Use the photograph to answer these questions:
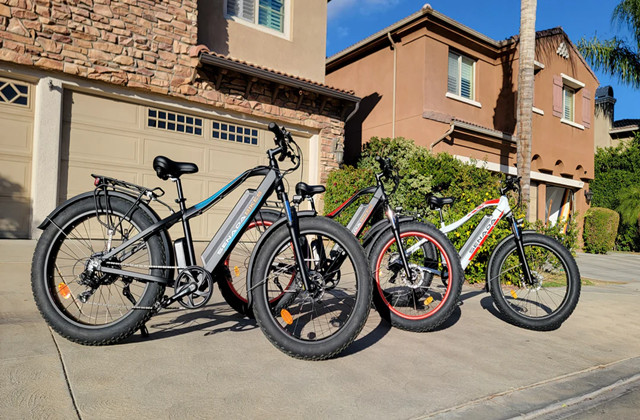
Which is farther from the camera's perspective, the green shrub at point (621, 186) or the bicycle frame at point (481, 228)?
the green shrub at point (621, 186)

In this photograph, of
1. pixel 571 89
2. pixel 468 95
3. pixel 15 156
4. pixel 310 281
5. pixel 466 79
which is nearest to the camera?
pixel 310 281

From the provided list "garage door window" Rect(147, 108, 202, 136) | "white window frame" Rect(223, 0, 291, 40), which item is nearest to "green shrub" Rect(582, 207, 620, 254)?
"white window frame" Rect(223, 0, 291, 40)

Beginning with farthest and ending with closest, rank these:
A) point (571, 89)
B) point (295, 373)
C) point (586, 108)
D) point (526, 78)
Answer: point (586, 108) → point (571, 89) → point (526, 78) → point (295, 373)

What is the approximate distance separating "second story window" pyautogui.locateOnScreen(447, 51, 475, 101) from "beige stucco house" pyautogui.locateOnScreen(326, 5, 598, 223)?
0.09 ft

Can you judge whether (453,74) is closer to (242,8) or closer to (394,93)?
(394,93)

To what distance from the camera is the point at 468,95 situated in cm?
1234

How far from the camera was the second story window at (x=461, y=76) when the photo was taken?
1173 centimetres

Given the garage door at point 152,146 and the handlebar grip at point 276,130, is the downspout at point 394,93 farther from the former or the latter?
the handlebar grip at point 276,130

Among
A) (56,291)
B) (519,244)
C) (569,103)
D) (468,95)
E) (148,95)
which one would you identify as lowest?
(56,291)

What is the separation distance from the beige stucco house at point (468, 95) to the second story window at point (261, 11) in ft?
11.8

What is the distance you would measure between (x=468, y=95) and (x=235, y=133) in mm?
7592

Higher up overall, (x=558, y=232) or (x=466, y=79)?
(x=466, y=79)

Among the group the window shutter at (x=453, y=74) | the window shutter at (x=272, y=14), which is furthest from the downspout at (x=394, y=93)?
the window shutter at (x=272, y=14)

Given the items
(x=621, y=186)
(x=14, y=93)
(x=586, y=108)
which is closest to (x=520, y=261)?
(x=14, y=93)
